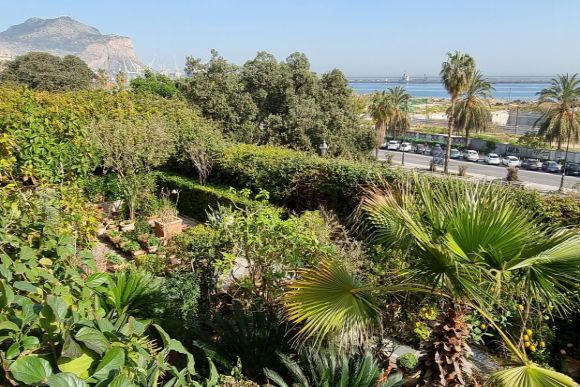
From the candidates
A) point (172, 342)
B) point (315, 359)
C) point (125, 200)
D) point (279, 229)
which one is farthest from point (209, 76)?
point (172, 342)

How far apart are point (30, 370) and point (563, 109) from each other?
4228 cm

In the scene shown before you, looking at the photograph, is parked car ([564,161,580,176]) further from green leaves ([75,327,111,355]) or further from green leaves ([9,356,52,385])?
green leaves ([9,356,52,385])

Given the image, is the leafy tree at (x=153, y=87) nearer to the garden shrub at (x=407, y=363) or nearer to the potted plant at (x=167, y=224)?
the potted plant at (x=167, y=224)

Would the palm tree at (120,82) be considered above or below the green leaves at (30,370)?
above

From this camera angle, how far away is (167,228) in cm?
927

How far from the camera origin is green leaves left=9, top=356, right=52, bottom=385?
1148 mm

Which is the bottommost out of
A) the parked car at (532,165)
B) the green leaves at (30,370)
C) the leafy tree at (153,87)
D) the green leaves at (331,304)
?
the parked car at (532,165)

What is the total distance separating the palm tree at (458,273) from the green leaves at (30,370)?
199 centimetres

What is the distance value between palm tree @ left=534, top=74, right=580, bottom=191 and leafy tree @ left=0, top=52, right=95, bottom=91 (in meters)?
44.4

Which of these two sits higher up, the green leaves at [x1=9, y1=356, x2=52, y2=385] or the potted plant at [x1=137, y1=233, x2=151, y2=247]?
the green leaves at [x1=9, y1=356, x2=52, y2=385]

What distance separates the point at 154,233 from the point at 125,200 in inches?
58.2

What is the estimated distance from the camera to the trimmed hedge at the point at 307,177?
8016 millimetres

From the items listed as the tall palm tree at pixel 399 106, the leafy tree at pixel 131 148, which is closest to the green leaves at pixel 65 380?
the leafy tree at pixel 131 148

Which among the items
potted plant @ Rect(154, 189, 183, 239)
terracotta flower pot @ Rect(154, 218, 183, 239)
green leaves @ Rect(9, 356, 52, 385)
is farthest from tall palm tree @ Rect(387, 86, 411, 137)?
green leaves @ Rect(9, 356, 52, 385)
